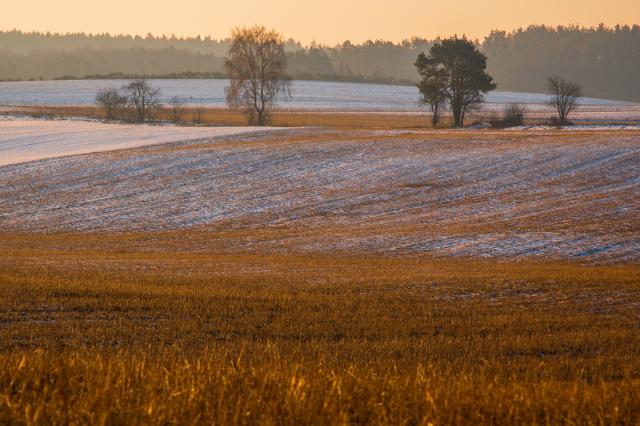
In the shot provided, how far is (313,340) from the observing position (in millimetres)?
11586

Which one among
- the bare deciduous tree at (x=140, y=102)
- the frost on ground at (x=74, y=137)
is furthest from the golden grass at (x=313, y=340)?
the bare deciduous tree at (x=140, y=102)

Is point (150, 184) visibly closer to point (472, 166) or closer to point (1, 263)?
point (472, 166)

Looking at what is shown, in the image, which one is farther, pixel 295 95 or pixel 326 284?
pixel 295 95

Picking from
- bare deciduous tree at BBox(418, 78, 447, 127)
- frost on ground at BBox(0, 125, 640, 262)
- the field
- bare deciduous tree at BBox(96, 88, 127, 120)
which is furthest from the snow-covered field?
the field

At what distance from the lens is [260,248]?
2833 cm

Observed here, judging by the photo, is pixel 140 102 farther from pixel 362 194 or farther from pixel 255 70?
pixel 362 194

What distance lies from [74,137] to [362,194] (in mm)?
30964

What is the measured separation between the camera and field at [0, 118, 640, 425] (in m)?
6.75

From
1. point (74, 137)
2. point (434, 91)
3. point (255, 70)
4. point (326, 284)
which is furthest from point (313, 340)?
point (255, 70)

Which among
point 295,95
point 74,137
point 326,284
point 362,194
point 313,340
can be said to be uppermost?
point 295,95

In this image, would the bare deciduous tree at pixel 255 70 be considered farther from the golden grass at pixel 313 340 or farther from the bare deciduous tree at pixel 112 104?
the golden grass at pixel 313 340

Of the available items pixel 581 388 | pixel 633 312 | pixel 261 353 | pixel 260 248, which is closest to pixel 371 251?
pixel 260 248

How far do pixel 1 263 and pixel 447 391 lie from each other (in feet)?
56.4

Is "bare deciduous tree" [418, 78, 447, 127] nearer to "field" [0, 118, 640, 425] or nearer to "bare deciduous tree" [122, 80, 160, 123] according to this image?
"field" [0, 118, 640, 425]
